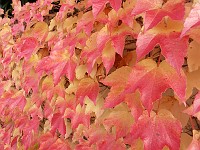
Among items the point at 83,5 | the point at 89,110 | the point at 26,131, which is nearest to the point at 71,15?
the point at 83,5

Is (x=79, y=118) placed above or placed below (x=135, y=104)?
below

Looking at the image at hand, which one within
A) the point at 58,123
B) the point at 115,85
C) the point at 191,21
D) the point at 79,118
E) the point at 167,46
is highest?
the point at 191,21

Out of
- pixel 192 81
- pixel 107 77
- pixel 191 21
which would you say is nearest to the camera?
pixel 191 21

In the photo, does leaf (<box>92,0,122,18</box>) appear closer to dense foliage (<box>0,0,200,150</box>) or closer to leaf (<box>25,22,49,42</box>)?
dense foliage (<box>0,0,200,150</box>)

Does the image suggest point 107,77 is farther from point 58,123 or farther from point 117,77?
point 58,123

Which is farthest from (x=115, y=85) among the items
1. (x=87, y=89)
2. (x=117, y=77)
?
(x=87, y=89)

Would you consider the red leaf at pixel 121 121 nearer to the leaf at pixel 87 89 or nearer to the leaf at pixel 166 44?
the leaf at pixel 87 89

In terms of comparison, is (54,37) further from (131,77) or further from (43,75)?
(131,77)

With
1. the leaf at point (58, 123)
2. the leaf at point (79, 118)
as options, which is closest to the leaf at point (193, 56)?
the leaf at point (79, 118)
